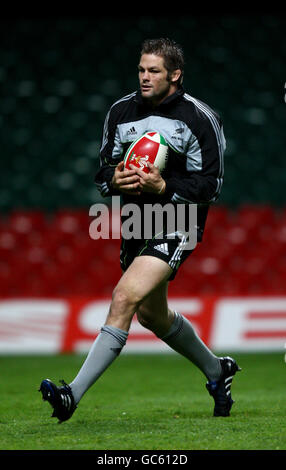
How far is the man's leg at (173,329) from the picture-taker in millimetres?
4848

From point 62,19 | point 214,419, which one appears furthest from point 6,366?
point 62,19

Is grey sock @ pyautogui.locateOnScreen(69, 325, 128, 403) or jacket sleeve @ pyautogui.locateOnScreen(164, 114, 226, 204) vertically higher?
jacket sleeve @ pyautogui.locateOnScreen(164, 114, 226, 204)

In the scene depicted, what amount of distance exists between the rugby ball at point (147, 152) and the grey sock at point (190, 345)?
→ 0.96 meters

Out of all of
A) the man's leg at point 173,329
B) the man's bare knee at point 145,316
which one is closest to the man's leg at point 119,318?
the man's leg at point 173,329

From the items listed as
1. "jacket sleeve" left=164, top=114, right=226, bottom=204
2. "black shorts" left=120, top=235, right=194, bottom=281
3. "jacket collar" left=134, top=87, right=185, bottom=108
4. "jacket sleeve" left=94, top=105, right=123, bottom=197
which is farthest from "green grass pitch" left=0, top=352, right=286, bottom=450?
"jacket collar" left=134, top=87, right=185, bottom=108

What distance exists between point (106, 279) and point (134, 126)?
6168mm

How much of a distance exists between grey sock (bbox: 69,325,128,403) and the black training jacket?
794mm

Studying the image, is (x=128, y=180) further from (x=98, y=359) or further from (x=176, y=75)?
(x=98, y=359)

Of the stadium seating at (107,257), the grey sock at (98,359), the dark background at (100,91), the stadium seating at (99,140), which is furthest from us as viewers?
the dark background at (100,91)

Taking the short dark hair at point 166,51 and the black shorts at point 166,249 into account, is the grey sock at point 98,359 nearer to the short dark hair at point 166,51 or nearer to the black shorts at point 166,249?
the black shorts at point 166,249

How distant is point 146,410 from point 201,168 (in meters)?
1.64

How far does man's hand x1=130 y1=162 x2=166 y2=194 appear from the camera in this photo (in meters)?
4.46

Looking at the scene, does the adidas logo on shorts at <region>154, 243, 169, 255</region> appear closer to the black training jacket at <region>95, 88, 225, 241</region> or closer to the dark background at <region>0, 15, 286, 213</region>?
the black training jacket at <region>95, 88, 225, 241</region>

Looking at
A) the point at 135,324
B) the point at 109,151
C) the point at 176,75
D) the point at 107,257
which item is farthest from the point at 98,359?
the point at 107,257
